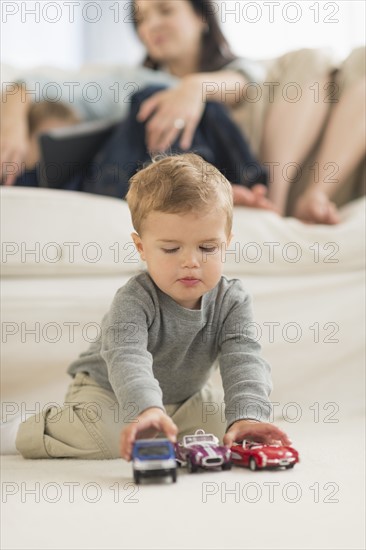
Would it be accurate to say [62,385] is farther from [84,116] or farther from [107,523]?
[84,116]

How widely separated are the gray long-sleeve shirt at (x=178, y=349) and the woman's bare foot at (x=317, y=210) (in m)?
0.51

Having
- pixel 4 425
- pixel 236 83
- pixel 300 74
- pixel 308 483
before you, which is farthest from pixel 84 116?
pixel 308 483

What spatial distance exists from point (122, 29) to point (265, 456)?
3.04m

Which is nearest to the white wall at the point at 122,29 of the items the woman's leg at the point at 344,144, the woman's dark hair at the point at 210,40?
the woman's dark hair at the point at 210,40

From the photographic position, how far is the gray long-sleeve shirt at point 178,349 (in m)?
0.91

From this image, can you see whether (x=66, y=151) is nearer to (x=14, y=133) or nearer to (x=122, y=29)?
(x=14, y=133)

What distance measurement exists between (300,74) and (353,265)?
685mm

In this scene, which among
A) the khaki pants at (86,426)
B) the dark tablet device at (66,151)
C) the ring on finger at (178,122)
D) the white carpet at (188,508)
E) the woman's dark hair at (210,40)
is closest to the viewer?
the white carpet at (188,508)

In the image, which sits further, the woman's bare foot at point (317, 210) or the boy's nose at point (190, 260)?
the woman's bare foot at point (317, 210)

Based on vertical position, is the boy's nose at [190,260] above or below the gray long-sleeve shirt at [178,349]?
above

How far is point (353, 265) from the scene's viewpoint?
1.35 m

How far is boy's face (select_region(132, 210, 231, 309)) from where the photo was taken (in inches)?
35.8

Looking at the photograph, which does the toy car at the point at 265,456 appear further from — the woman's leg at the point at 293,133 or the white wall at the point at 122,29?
the white wall at the point at 122,29

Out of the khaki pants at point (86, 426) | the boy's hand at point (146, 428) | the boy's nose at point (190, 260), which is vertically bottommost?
the khaki pants at point (86, 426)
